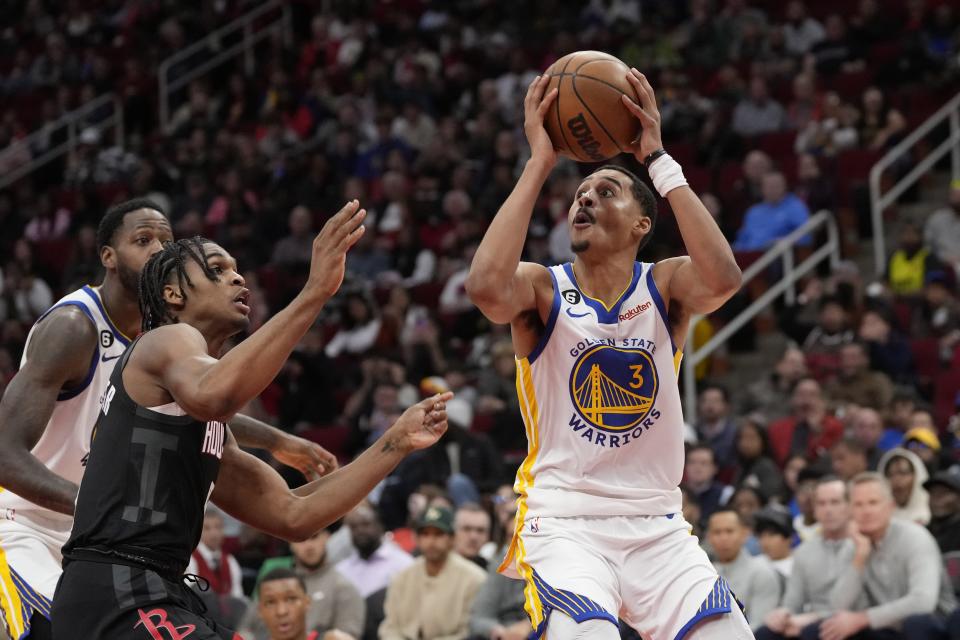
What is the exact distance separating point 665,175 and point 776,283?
9.99 m

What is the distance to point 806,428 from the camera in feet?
39.4

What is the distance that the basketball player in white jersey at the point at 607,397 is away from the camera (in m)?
5.20

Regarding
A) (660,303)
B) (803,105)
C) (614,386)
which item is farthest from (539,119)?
(803,105)

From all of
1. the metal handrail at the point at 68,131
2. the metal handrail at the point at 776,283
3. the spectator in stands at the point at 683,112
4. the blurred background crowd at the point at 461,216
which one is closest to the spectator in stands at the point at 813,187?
the blurred background crowd at the point at 461,216

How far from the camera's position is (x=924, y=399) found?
488 inches

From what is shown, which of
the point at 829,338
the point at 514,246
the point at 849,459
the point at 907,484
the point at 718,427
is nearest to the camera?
the point at 514,246

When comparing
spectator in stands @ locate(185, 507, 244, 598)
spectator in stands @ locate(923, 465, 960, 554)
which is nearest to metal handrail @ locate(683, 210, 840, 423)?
spectator in stands @ locate(923, 465, 960, 554)

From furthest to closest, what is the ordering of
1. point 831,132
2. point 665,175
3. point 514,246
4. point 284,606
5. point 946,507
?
point 831,132 → point 946,507 → point 284,606 → point 665,175 → point 514,246

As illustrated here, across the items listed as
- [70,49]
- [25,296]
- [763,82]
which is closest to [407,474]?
[763,82]

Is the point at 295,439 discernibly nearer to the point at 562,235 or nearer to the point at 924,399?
the point at 924,399

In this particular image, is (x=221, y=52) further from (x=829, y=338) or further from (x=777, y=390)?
(x=829, y=338)

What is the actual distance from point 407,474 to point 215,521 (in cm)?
223

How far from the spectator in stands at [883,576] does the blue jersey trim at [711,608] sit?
3.51 meters

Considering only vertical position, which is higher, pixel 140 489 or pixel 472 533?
pixel 472 533
